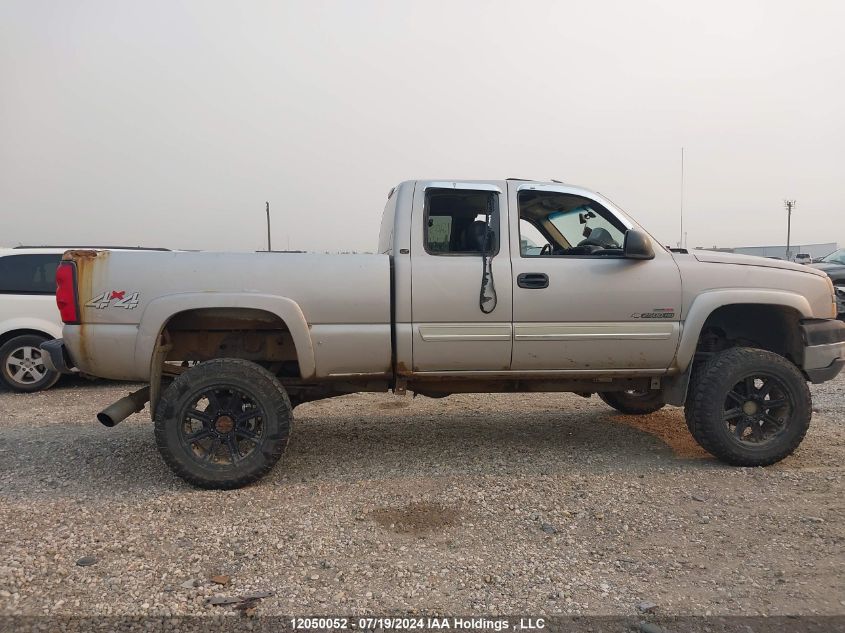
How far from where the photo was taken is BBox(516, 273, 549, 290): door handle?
12.9ft

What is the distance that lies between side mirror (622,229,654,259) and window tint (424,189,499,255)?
0.88 m

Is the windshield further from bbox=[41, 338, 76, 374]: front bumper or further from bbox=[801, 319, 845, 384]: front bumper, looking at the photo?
bbox=[41, 338, 76, 374]: front bumper

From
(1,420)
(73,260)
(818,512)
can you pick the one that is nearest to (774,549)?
(818,512)

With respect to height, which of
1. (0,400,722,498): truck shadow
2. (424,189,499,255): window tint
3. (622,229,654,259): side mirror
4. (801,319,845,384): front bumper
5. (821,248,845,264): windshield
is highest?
(424,189,499,255): window tint

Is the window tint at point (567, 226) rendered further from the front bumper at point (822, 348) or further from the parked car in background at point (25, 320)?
the parked car in background at point (25, 320)

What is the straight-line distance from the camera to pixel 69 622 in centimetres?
230

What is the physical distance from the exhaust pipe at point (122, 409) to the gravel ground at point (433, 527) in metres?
0.48

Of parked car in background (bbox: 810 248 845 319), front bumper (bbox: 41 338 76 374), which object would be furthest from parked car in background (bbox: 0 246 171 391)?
parked car in background (bbox: 810 248 845 319)

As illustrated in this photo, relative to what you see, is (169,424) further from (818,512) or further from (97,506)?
(818,512)

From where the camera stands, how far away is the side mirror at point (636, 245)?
12.7 ft

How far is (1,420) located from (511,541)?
17.1ft

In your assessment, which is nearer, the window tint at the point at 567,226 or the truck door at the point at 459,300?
the truck door at the point at 459,300

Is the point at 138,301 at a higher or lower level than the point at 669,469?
higher

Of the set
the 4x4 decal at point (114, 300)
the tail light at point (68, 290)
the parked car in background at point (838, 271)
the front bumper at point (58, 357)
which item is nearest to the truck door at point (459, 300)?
the 4x4 decal at point (114, 300)
